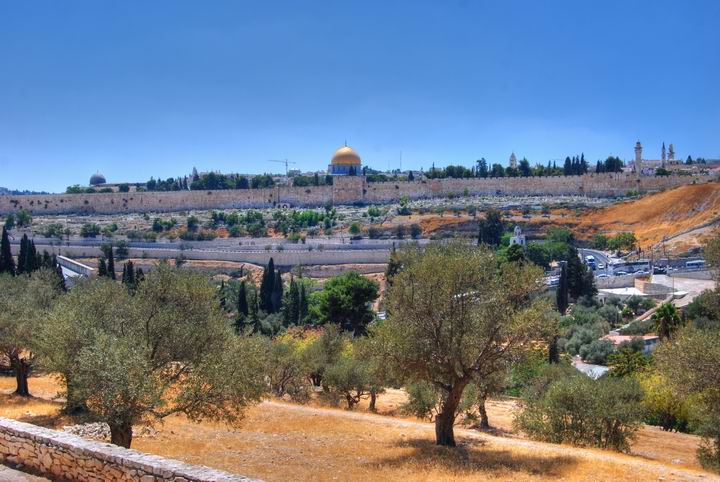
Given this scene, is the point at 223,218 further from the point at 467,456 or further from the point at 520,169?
the point at 467,456

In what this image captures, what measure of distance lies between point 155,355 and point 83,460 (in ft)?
15.8

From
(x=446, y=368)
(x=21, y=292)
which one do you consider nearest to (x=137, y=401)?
(x=446, y=368)

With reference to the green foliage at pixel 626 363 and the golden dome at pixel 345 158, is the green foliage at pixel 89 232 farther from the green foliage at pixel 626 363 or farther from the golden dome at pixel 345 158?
the green foliage at pixel 626 363

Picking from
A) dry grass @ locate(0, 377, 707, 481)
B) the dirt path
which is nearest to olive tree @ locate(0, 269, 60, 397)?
dry grass @ locate(0, 377, 707, 481)

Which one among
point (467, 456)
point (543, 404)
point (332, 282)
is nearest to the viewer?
point (467, 456)

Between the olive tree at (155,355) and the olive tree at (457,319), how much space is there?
8.53 ft

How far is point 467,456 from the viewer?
1168 cm

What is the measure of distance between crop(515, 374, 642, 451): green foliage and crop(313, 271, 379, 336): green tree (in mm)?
17453

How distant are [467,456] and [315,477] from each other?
9.86ft

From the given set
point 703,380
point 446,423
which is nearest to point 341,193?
point 446,423

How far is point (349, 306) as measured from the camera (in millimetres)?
32094

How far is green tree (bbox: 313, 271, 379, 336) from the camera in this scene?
3212cm

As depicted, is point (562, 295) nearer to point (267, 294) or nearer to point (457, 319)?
point (267, 294)

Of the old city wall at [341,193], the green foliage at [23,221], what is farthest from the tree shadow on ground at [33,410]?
the old city wall at [341,193]
